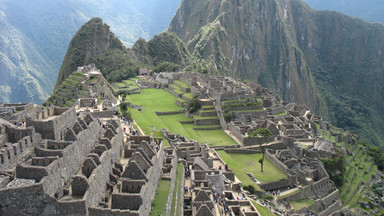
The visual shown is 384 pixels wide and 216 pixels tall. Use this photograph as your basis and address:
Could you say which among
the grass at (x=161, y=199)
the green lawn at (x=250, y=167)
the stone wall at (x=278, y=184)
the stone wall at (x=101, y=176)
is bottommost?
the stone wall at (x=278, y=184)

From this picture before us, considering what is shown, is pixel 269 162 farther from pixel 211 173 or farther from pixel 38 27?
pixel 38 27

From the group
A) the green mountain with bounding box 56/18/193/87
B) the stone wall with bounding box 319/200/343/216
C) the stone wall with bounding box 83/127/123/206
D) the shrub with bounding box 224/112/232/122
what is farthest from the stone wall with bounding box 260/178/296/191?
the green mountain with bounding box 56/18/193/87

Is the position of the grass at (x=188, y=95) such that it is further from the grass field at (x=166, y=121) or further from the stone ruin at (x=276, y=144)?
the grass field at (x=166, y=121)

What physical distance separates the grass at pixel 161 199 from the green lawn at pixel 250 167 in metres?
13.0

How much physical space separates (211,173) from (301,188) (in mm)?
13743

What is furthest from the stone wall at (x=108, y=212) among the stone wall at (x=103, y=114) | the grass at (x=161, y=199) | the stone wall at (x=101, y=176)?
the stone wall at (x=103, y=114)

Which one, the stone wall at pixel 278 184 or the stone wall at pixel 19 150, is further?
the stone wall at pixel 278 184

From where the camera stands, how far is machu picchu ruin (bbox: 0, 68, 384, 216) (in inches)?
786

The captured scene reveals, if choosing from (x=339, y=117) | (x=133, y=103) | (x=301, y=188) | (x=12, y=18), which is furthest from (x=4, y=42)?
(x=339, y=117)

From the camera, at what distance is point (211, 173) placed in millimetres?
32750

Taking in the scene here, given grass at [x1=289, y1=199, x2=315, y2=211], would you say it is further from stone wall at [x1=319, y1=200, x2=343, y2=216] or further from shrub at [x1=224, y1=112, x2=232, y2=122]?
shrub at [x1=224, y1=112, x2=232, y2=122]

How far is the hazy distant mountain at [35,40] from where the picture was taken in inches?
2616

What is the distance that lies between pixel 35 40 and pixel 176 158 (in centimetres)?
6625

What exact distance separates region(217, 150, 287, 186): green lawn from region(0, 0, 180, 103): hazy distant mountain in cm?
3854
